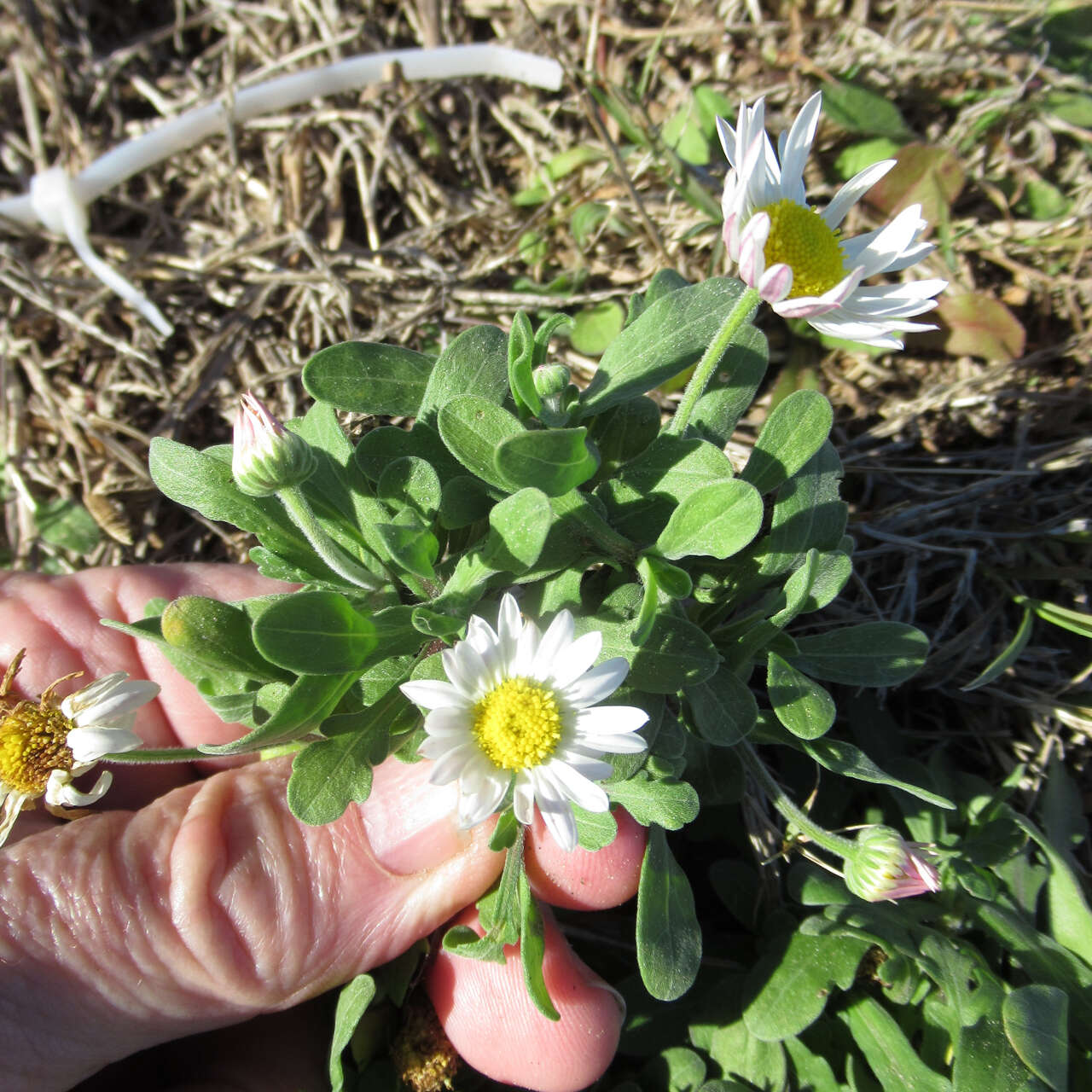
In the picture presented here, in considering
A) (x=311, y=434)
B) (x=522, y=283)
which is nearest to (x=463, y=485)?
(x=311, y=434)

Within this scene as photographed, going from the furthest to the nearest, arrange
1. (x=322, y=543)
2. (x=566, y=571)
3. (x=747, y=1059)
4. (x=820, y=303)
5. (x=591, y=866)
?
(x=747, y=1059)
(x=591, y=866)
(x=566, y=571)
(x=322, y=543)
(x=820, y=303)

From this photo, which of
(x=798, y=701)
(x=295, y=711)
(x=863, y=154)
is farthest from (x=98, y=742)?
(x=863, y=154)

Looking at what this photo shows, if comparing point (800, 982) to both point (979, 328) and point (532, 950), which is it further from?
point (979, 328)

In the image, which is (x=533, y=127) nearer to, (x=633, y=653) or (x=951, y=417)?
(x=951, y=417)

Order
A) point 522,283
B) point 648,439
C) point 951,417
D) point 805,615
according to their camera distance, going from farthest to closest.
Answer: point 522,283 < point 951,417 < point 805,615 < point 648,439

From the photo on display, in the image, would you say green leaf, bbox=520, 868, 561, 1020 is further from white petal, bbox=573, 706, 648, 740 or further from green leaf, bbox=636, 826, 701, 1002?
white petal, bbox=573, 706, 648, 740

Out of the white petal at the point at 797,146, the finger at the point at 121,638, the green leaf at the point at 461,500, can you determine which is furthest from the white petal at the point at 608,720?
the finger at the point at 121,638

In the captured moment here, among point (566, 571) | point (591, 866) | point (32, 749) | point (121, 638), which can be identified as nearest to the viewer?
point (566, 571)
